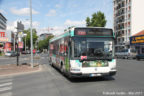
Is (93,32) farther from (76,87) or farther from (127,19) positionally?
(127,19)

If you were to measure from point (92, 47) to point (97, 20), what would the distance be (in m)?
48.0

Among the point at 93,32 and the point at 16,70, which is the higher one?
the point at 93,32

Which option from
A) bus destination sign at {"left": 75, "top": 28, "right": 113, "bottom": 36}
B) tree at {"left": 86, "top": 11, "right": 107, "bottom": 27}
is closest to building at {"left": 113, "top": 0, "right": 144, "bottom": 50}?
tree at {"left": 86, "top": 11, "right": 107, "bottom": 27}

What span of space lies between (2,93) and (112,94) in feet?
14.3

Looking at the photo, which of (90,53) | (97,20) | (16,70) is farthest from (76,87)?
(97,20)

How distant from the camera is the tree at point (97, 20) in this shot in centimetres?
5556

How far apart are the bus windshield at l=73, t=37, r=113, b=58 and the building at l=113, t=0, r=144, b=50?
48.5 meters

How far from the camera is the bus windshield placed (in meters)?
8.88

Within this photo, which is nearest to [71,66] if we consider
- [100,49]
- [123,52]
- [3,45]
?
[100,49]

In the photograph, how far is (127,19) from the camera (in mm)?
63000

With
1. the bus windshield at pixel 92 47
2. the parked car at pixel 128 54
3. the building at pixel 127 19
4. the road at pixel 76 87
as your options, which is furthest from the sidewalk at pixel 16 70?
the building at pixel 127 19

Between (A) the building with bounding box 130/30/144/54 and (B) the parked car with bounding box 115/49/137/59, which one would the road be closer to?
(B) the parked car with bounding box 115/49/137/59

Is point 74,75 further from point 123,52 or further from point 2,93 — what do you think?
point 123,52

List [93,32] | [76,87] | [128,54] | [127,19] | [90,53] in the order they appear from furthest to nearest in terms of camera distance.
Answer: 1. [127,19]
2. [128,54]
3. [93,32]
4. [90,53]
5. [76,87]
